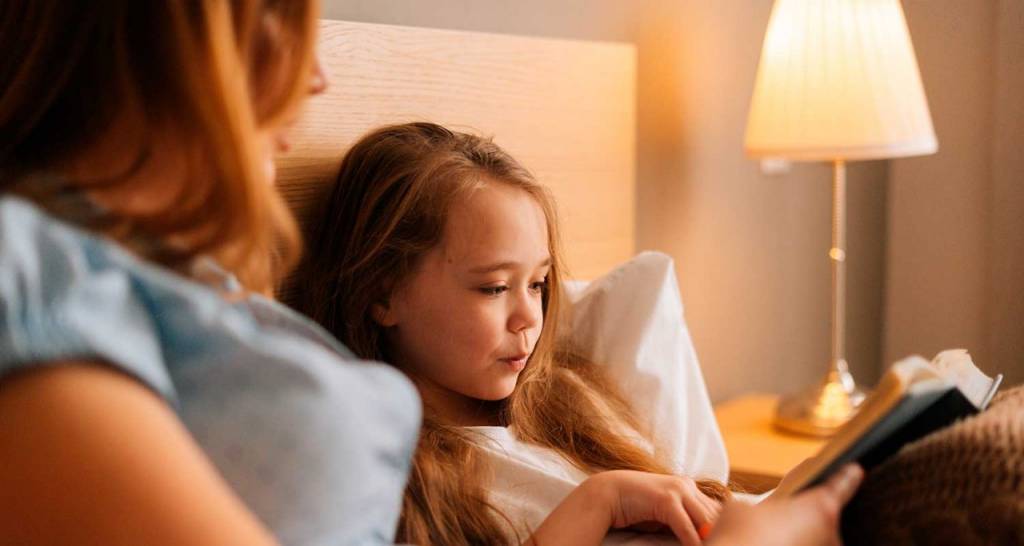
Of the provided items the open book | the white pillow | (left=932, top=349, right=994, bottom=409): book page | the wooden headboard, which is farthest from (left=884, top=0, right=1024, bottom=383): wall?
the open book

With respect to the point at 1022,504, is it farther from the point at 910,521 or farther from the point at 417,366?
the point at 417,366

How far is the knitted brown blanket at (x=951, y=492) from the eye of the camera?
2.42 ft

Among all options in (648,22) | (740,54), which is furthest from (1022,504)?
(740,54)

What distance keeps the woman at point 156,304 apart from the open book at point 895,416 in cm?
32

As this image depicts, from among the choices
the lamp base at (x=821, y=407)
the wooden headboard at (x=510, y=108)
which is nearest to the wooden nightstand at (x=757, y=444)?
the lamp base at (x=821, y=407)

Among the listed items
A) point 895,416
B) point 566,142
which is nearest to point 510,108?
point 566,142

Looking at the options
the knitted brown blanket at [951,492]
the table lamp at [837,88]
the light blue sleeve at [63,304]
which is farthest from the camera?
the table lamp at [837,88]

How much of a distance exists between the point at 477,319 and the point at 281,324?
395mm

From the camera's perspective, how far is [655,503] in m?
1.02

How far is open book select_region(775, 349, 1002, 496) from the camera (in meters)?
→ 0.77

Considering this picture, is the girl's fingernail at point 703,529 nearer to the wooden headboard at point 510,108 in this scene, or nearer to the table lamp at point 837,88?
the wooden headboard at point 510,108

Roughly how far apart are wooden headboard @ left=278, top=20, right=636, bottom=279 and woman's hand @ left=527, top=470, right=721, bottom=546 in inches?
17.6

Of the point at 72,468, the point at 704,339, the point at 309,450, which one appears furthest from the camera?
the point at 704,339

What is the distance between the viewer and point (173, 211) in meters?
0.68
